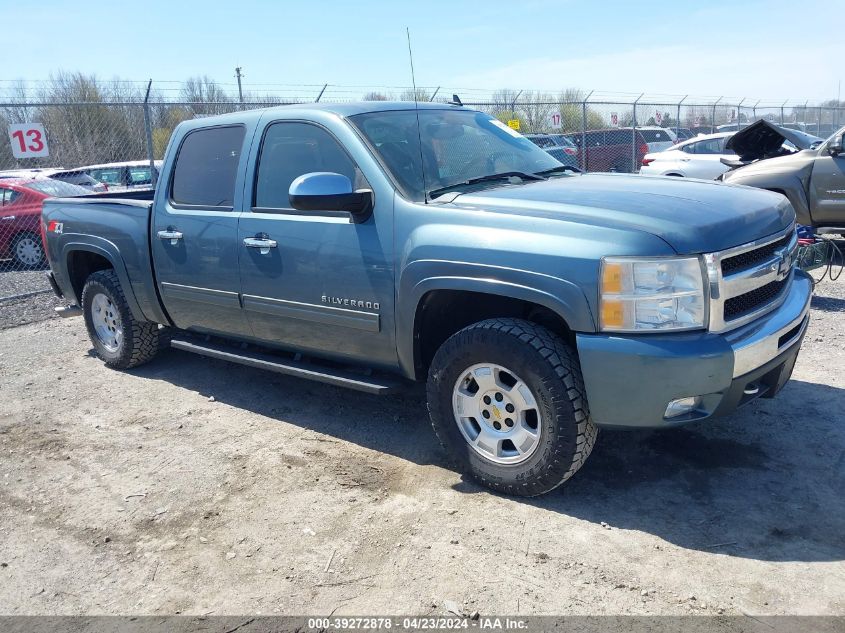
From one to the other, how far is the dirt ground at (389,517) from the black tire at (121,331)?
0.82 metres

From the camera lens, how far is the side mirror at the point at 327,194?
12.4ft

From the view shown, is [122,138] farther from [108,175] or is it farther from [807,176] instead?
[807,176]

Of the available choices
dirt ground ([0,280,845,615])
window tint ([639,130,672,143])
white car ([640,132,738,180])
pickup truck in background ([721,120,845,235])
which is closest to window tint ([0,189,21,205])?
dirt ground ([0,280,845,615])

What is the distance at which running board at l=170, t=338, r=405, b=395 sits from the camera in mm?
4113

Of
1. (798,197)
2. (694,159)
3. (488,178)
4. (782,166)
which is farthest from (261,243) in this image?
(694,159)

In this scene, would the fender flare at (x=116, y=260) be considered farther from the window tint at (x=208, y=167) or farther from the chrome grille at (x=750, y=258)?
the chrome grille at (x=750, y=258)

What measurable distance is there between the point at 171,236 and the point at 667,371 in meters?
3.48

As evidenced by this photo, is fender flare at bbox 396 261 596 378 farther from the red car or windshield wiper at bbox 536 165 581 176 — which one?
the red car

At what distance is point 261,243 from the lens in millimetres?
4422

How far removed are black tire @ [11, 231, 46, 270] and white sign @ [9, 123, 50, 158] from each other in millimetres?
2332

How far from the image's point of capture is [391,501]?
3.72m

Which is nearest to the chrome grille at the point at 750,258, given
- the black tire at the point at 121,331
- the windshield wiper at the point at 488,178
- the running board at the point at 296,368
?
the windshield wiper at the point at 488,178

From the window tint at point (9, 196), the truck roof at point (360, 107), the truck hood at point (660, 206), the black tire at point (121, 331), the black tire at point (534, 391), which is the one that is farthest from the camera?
the window tint at point (9, 196)

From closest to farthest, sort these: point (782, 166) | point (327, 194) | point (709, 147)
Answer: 1. point (327, 194)
2. point (782, 166)
3. point (709, 147)
